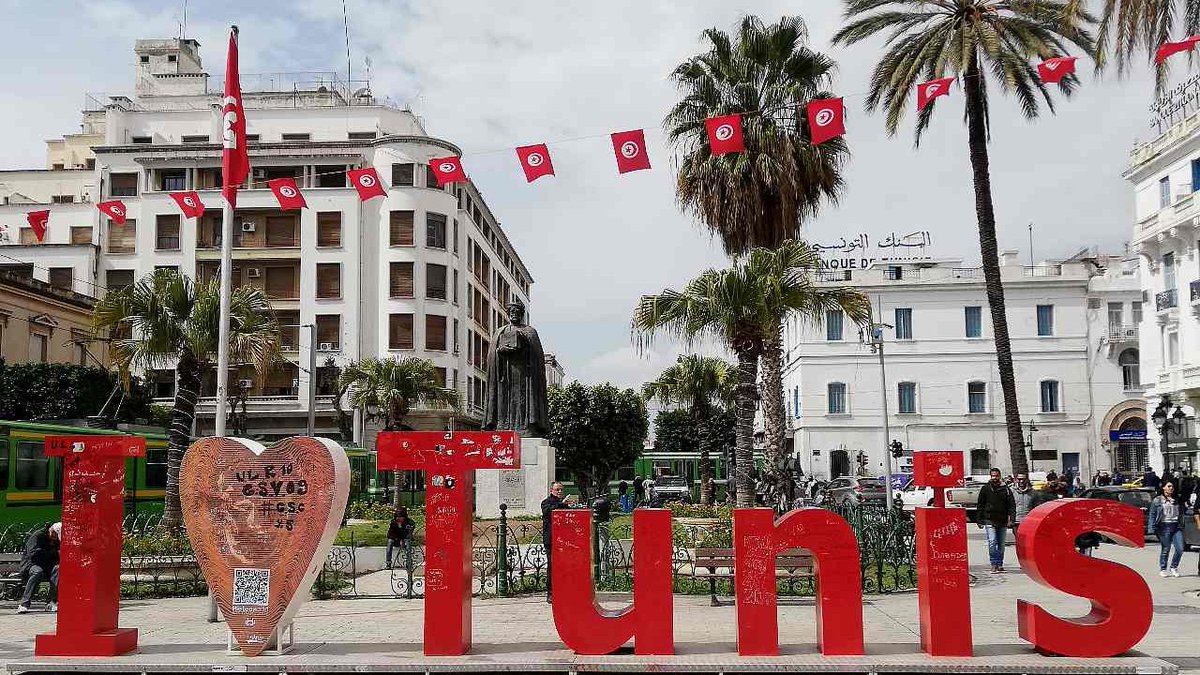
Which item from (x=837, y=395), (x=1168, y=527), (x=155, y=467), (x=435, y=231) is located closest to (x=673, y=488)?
(x=155, y=467)

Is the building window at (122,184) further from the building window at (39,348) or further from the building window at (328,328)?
the building window at (39,348)

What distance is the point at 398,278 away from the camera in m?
51.7

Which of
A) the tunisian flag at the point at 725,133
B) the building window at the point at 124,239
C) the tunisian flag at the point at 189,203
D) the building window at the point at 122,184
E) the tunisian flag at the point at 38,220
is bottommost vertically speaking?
the tunisian flag at the point at 38,220

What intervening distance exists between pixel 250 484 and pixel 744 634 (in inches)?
184

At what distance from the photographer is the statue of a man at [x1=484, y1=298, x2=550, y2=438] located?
19.3 m

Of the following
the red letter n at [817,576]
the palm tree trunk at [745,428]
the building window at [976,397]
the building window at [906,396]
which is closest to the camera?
the red letter n at [817,576]

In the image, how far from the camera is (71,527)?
10.1m

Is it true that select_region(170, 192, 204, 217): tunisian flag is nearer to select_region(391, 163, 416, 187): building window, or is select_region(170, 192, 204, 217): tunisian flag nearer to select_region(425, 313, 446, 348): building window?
select_region(425, 313, 446, 348): building window

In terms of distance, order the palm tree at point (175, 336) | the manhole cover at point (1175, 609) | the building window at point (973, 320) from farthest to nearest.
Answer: the building window at point (973, 320)
the palm tree at point (175, 336)
the manhole cover at point (1175, 609)

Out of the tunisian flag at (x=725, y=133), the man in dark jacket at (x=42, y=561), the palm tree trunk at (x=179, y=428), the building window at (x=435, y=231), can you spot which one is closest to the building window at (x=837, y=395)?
the building window at (x=435, y=231)

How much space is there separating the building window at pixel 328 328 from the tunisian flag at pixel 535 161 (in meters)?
36.5

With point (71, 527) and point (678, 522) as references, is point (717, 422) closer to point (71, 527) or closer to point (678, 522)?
point (678, 522)

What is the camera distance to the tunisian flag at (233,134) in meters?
13.6

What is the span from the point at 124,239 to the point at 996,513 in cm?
4618
